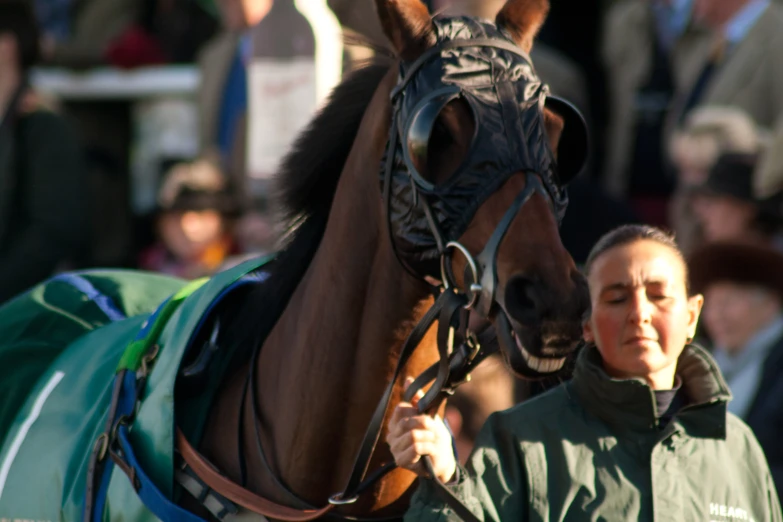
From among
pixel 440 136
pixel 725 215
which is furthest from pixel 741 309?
pixel 440 136

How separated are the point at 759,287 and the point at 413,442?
278 cm

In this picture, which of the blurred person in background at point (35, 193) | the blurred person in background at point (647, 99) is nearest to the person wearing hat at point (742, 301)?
the blurred person in background at point (647, 99)

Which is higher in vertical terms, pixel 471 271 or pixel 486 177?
pixel 486 177

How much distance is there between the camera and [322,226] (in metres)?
2.93

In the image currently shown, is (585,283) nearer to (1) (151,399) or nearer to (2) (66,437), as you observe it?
(1) (151,399)

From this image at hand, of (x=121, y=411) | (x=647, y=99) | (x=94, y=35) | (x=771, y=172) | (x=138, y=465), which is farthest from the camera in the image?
(x=94, y=35)

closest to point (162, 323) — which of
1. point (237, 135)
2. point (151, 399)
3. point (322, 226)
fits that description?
point (151, 399)

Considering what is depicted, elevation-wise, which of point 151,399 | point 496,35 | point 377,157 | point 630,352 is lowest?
point 151,399

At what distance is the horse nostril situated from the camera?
89.8 inches

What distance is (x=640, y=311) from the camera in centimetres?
264

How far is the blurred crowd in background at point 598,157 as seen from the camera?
15.7 feet

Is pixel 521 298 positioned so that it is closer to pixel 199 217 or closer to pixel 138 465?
pixel 138 465

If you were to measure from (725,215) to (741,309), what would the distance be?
1.91 ft

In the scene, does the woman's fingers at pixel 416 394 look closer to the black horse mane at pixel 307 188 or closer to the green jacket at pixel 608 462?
the green jacket at pixel 608 462
